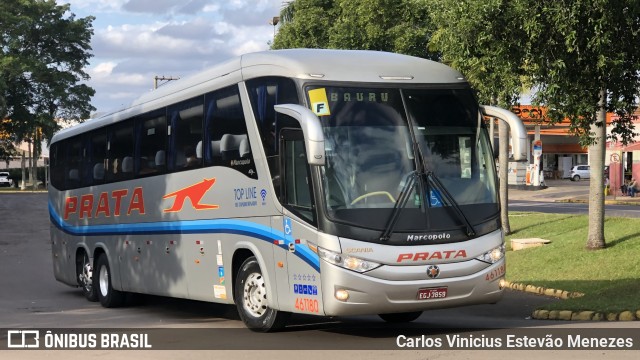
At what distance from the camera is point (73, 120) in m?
82.3

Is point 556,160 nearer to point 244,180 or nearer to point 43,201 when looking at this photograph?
point 43,201

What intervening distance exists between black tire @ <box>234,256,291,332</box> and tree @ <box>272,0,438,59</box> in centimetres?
2035

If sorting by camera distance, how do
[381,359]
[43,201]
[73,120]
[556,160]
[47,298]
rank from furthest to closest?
[556,160] < [73,120] < [43,201] < [47,298] < [381,359]

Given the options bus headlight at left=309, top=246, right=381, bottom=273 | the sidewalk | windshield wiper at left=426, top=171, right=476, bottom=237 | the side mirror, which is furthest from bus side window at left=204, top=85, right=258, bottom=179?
the sidewalk

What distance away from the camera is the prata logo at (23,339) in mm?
12022

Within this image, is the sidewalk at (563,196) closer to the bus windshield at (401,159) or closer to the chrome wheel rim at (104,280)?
the chrome wheel rim at (104,280)

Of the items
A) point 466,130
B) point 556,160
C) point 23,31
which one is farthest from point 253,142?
point 556,160

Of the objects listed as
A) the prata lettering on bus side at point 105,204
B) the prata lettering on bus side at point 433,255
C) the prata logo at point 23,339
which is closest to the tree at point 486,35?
the prata lettering on bus side at point 433,255

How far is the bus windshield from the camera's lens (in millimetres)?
11156

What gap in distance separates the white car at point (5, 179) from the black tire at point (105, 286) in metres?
74.1

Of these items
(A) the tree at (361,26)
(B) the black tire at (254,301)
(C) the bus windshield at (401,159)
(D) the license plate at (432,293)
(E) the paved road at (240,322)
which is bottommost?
(E) the paved road at (240,322)

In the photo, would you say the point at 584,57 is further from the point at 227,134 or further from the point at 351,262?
the point at 351,262

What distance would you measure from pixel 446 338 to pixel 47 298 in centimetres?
1156

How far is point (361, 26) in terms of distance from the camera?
128 ft
